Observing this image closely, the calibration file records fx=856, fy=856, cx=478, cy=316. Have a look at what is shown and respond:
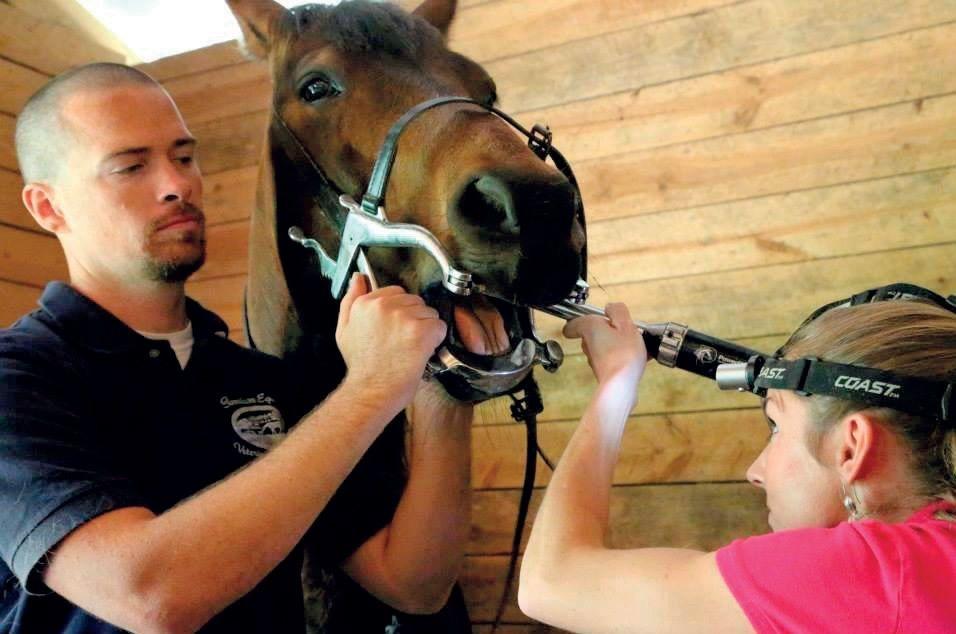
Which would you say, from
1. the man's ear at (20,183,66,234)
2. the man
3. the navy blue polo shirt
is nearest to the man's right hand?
the man

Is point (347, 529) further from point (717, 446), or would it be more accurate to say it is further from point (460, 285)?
point (717, 446)

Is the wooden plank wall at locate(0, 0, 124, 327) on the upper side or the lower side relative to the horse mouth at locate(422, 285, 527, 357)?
lower

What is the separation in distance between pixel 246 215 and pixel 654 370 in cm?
115

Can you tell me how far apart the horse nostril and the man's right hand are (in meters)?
0.12

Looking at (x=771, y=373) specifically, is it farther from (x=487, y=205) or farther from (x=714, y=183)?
(x=714, y=183)

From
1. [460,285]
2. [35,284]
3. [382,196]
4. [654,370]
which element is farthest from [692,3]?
[35,284]

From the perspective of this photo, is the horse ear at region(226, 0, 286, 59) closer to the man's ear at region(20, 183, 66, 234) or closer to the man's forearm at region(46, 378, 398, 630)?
the man's ear at region(20, 183, 66, 234)

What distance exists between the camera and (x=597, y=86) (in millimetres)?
1838

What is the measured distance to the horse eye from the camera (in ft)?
3.59

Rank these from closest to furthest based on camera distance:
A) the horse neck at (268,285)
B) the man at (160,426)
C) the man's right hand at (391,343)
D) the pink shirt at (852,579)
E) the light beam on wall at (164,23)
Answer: the pink shirt at (852,579) < the man at (160,426) < the man's right hand at (391,343) < the horse neck at (268,285) < the light beam on wall at (164,23)

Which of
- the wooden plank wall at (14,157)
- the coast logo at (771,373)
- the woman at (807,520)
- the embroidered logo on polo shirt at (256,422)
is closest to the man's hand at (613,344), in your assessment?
the woman at (807,520)

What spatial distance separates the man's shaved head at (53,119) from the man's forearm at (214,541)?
0.52 m

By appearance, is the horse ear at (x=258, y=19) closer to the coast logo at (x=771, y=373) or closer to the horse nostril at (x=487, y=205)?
the horse nostril at (x=487, y=205)

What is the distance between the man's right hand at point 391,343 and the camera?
877 mm
